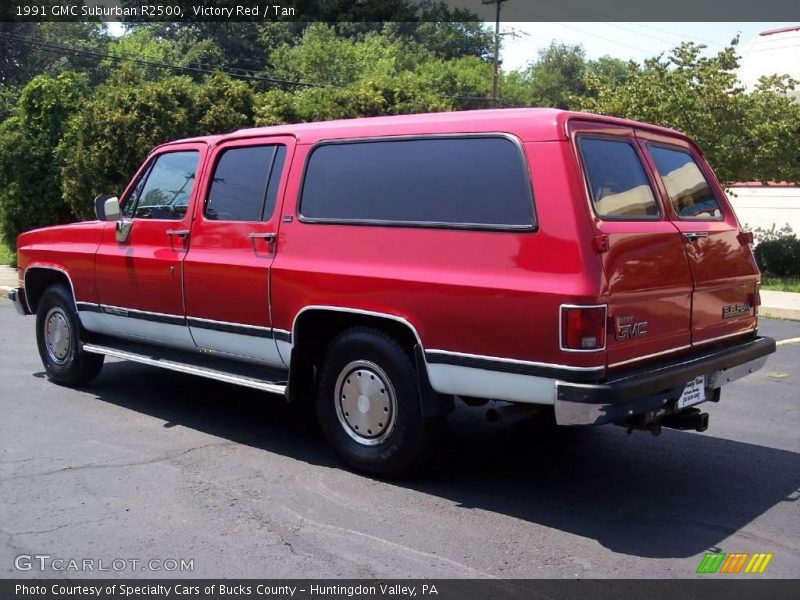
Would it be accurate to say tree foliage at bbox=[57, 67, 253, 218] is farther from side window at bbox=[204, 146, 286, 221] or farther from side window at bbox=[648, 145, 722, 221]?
side window at bbox=[648, 145, 722, 221]

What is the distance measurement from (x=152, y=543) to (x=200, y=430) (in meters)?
2.13

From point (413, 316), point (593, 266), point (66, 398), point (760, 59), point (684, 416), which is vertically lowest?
point (66, 398)

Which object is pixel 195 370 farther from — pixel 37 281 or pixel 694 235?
pixel 694 235

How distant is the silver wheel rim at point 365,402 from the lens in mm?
5121

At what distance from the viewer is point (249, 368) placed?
5957 mm

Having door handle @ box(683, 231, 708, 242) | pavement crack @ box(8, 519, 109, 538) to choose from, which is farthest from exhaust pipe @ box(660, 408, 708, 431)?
pavement crack @ box(8, 519, 109, 538)

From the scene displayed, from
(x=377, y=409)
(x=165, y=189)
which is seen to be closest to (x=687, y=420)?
(x=377, y=409)

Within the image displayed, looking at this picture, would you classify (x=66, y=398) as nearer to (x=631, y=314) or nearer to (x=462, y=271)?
(x=462, y=271)

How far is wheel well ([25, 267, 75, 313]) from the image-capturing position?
24.9 feet

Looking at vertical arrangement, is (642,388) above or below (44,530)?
above

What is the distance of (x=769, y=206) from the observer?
22312mm

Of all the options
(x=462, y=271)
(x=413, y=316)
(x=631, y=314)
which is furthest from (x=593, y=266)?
(x=413, y=316)
